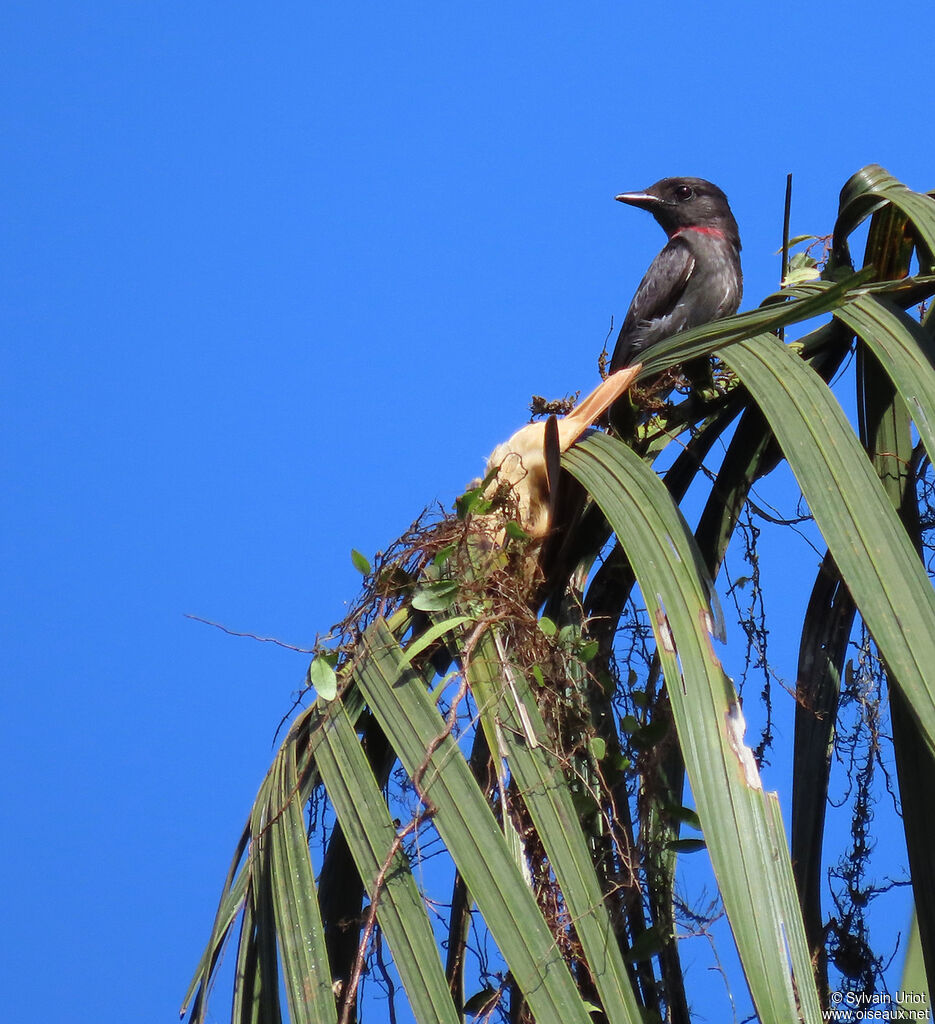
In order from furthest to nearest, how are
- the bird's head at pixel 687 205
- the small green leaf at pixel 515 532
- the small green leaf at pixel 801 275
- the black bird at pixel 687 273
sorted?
the bird's head at pixel 687 205 → the black bird at pixel 687 273 → the small green leaf at pixel 801 275 → the small green leaf at pixel 515 532

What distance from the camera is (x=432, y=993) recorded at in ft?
4.62

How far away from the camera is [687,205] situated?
5754 mm

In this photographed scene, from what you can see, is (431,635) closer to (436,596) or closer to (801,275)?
(436,596)

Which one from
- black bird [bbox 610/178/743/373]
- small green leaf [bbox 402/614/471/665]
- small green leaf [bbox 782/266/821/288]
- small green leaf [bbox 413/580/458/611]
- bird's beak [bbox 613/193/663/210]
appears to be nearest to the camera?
small green leaf [bbox 402/614/471/665]

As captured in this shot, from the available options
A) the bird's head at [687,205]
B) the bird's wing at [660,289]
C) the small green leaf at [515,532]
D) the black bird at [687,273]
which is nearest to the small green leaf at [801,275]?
the small green leaf at [515,532]

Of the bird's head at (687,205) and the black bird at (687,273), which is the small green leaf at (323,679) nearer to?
the black bird at (687,273)

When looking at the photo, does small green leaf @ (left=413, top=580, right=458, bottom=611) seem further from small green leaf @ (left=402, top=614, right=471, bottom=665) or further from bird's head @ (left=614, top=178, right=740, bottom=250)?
bird's head @ (left=614, top=178, right=740, bottom=250)

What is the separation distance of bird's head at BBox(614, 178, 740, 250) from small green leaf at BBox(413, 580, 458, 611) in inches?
158

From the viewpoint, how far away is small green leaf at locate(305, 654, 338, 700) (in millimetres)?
1827

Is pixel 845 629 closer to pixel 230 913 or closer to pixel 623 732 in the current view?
pixel 623 732

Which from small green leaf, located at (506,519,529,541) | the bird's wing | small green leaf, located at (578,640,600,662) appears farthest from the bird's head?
small green leaf, located at (578,640,600,662)

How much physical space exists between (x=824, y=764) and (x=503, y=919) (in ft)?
2.12

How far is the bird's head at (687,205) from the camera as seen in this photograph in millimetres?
5664

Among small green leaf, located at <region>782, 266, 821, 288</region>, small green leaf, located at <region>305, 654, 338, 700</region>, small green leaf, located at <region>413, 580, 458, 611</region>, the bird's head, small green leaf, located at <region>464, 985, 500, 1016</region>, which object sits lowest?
small green leaf, located at <region>464, 985, 500, 1016</region>
